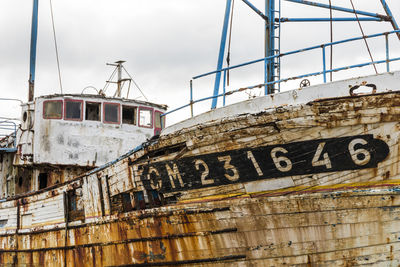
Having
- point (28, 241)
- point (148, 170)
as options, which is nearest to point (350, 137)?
point (148, 170)

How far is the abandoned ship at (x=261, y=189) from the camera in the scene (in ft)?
20.1

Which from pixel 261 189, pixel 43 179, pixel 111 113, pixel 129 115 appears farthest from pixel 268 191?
pixel 43 179

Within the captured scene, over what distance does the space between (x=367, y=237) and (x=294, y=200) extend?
1025 millimetres

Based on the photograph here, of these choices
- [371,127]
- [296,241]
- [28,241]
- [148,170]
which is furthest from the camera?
[28,241]

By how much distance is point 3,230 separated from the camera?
1070cm

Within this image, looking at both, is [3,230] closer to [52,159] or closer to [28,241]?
[28,241]

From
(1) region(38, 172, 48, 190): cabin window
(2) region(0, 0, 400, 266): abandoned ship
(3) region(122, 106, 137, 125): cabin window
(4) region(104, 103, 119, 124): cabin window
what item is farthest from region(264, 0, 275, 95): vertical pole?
(1) region(38, 172, 48, 190): cabin window

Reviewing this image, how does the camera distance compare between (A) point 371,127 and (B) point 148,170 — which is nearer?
(A) point 371,127

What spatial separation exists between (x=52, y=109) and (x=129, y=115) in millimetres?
1910

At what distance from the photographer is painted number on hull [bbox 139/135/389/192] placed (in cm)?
614

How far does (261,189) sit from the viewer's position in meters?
6.66

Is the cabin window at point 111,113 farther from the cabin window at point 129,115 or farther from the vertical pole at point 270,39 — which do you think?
the vertical pole at point 270,39

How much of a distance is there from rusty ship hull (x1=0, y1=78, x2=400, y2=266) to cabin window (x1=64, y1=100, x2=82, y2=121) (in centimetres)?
308

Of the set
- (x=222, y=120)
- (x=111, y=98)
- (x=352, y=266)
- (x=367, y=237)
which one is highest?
(x=111, y=98)
